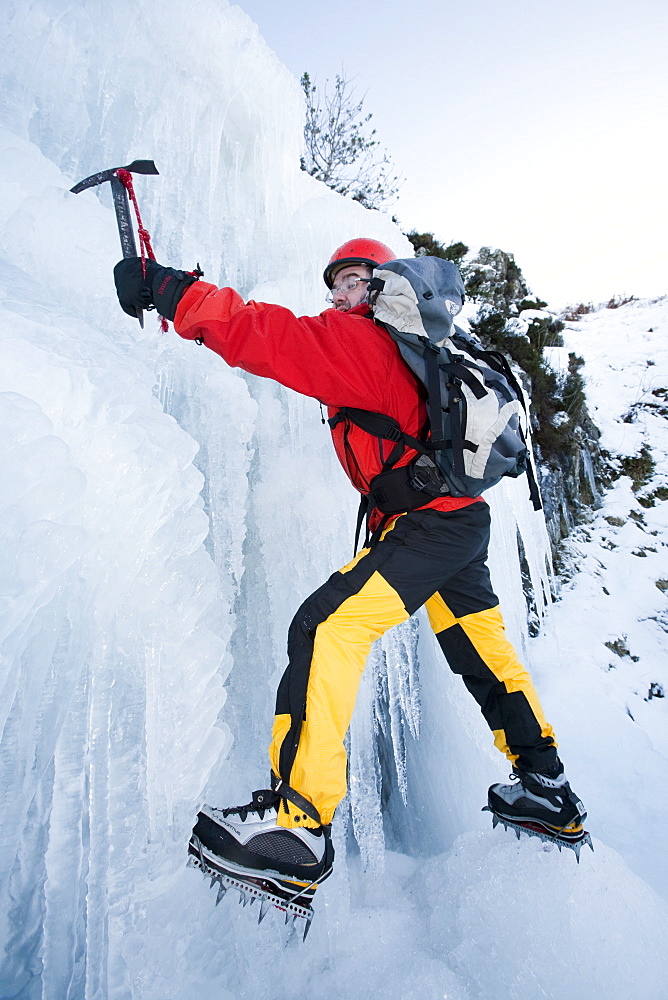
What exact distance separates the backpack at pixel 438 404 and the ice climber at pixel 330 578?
0.05m

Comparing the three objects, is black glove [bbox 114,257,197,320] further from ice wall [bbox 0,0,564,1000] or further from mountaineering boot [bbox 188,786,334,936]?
mountaineering boot [bbox 188,786,334,936]

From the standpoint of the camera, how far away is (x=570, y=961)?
1.79 m

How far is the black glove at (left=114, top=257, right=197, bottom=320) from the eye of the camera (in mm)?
1509

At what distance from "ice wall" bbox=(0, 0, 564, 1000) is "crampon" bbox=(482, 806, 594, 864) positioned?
679 mm

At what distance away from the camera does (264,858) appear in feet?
4.44

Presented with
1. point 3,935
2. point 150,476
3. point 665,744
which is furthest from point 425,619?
point 665,744

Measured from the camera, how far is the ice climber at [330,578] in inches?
54.6

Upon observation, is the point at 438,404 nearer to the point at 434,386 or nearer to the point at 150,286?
the point at 434,386

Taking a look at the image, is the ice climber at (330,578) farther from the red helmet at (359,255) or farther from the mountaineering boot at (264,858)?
the red helmet at (359,255)

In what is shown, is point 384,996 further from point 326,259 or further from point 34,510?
point 326,259

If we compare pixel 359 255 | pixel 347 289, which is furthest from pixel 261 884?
pixel 359 255

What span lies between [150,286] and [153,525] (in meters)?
0.70

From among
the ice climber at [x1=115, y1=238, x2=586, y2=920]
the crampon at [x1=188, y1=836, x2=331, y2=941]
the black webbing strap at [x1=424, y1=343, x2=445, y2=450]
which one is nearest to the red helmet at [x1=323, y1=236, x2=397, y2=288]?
the ice climber at [x1=115, y1=238, x2=586, y2=920]

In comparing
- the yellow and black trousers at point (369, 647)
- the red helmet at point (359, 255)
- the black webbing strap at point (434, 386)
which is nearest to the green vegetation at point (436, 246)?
the red helmet at point (359, 255)
